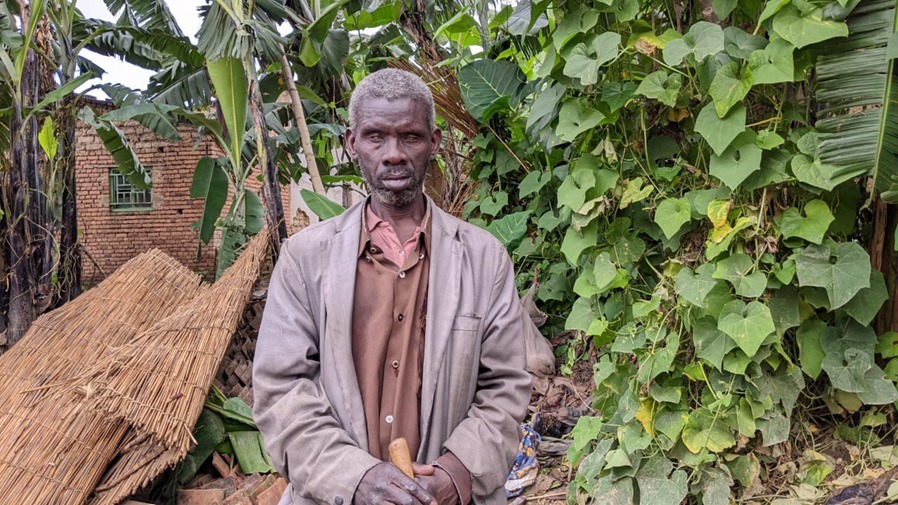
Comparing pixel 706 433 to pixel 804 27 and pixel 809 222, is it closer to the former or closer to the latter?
pixel 809 222

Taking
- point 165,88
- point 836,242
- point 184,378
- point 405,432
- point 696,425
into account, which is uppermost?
point 165,88

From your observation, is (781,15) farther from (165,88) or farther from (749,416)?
(165,88)

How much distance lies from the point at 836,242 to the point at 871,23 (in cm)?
80

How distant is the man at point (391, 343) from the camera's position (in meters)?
1.52

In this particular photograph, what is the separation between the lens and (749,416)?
273 cm

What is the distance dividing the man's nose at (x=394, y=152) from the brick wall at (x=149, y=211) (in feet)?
33.5

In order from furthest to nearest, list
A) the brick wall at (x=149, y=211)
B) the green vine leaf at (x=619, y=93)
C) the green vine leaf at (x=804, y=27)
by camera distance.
→ the brick wall at (x=149, y=211) → the green vine leaf at (x=619, y=93) → the green vine leaf at (x=804, y=27)

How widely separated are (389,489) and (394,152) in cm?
73

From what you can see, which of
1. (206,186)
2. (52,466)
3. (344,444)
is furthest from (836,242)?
(206,186)

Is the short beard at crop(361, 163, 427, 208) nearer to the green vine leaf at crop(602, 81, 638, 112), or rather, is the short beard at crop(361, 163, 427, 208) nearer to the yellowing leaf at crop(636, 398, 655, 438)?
the green vine leaf at crop(602, 81, 638, 112)

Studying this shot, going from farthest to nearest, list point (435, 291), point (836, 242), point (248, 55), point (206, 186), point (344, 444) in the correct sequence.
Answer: point (206, 186) < point (248, 55) < point (836, 242) < point (435, 291) < point (344, 444)

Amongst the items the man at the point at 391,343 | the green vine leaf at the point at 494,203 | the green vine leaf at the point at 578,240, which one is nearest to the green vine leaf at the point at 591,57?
the green vine leaf at the point at 578,240

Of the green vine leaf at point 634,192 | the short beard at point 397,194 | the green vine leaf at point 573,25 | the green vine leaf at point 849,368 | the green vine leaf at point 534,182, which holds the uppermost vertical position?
the green vine leaf at point 573,25

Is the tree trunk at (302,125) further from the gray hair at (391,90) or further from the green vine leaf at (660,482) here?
the gray hair at (391,90)
